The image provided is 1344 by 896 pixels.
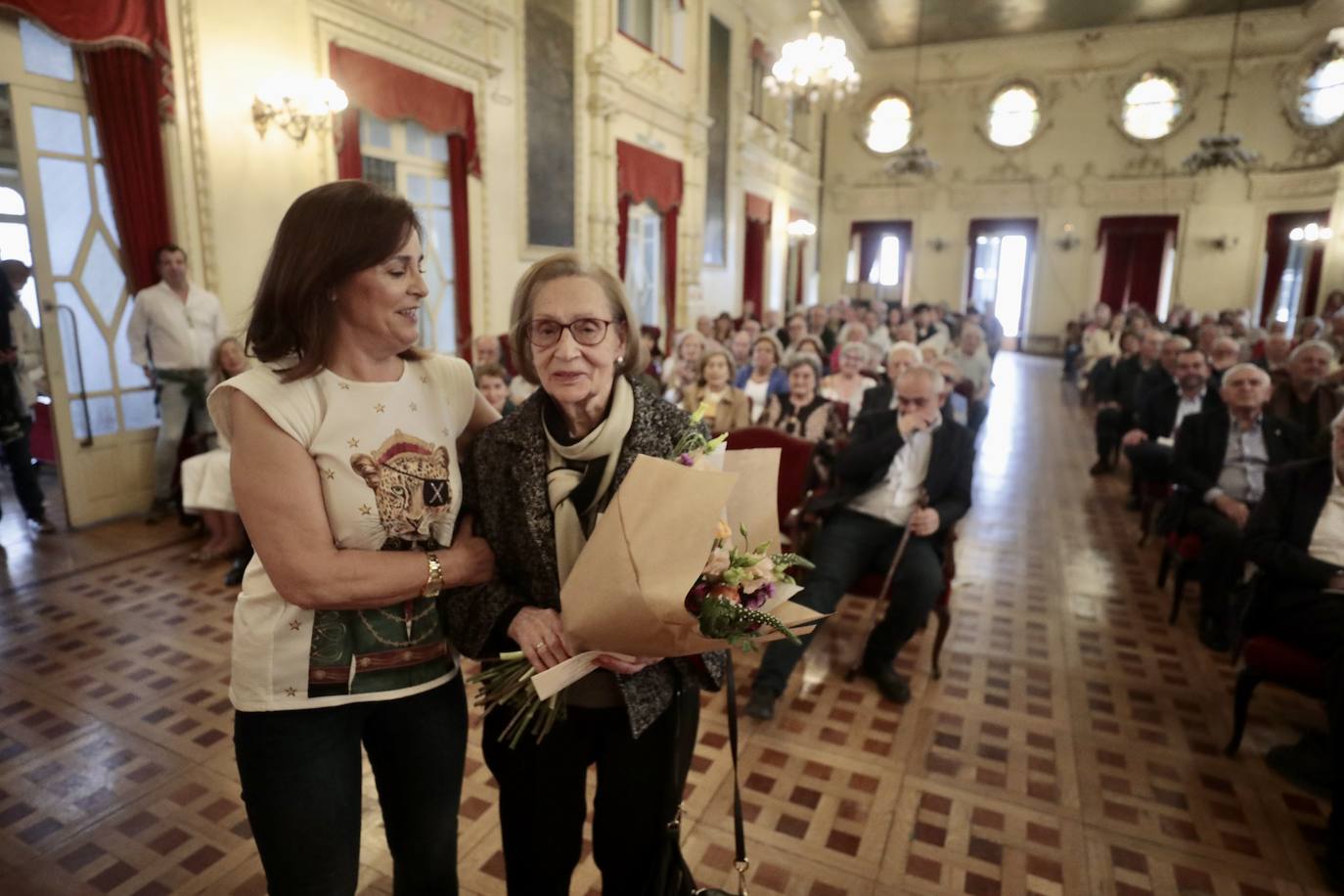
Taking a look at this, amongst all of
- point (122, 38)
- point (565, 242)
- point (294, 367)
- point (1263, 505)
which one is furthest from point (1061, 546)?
point (122, 38)

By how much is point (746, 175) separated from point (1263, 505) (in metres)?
11.8

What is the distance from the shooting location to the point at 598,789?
56.6 inches

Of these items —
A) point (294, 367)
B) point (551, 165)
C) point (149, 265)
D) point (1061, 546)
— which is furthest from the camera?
point (551, 165)

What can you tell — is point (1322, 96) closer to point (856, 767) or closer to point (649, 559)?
point (856, 767)

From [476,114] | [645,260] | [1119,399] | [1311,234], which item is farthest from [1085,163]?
[476,114]

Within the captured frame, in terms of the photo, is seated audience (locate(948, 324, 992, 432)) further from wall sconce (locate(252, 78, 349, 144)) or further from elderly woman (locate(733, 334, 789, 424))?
wall sconce (locate(252, 78, 349, 144))

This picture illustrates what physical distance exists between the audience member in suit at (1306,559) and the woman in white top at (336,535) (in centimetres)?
276

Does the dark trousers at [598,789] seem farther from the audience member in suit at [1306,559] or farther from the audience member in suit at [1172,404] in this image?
the audience member in suit at [1172,404]

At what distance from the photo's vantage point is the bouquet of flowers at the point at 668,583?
1107 mm

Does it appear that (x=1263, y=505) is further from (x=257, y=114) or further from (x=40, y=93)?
(x=40, y=93)

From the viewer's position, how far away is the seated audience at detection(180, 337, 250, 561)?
14.1ft

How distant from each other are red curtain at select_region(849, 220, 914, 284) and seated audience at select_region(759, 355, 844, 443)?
15.3m

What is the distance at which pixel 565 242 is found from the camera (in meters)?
8.71

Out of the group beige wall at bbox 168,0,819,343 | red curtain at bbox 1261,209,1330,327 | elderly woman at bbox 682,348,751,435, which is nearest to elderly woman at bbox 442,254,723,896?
beige wall at bbox 168,0,819,343
